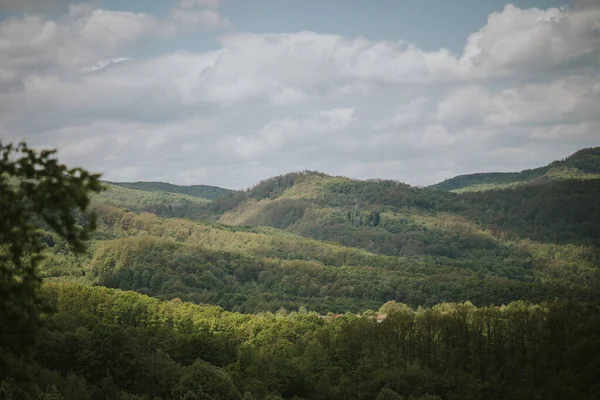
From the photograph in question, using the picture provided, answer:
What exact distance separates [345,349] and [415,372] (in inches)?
591

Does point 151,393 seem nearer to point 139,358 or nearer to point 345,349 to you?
point 139,358

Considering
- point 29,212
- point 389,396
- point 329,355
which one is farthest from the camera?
point 329,355

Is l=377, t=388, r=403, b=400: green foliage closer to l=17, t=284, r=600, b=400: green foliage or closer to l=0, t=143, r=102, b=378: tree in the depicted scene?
l=17, t=284, r=600, b=400: green foliage

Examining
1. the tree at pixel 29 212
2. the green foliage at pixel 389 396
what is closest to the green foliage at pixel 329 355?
the green foliage at pixel 389 396

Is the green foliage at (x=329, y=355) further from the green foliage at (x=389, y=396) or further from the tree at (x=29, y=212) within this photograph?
the tree at (x=29, y=212)

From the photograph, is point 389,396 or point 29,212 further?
point 389,396

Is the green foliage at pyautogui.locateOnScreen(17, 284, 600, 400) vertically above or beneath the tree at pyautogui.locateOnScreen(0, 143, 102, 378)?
beneath

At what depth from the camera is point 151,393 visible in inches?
2493

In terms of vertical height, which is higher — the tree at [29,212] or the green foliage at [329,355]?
the tree at [29,212]

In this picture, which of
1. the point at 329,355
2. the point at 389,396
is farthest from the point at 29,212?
the point at 329,355

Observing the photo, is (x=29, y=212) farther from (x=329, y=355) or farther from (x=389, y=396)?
→ (x=329, y=355)

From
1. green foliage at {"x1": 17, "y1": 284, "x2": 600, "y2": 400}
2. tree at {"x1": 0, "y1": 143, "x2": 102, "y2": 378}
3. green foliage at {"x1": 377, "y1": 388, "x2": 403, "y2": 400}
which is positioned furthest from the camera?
green foliage at {"x1": 377, "y1": 388, "x2": 403, "y2": 400}

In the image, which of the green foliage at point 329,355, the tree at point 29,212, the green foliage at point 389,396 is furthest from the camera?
the green foliage at point 389,396

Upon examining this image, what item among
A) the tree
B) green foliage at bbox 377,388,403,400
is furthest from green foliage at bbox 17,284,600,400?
the tree
